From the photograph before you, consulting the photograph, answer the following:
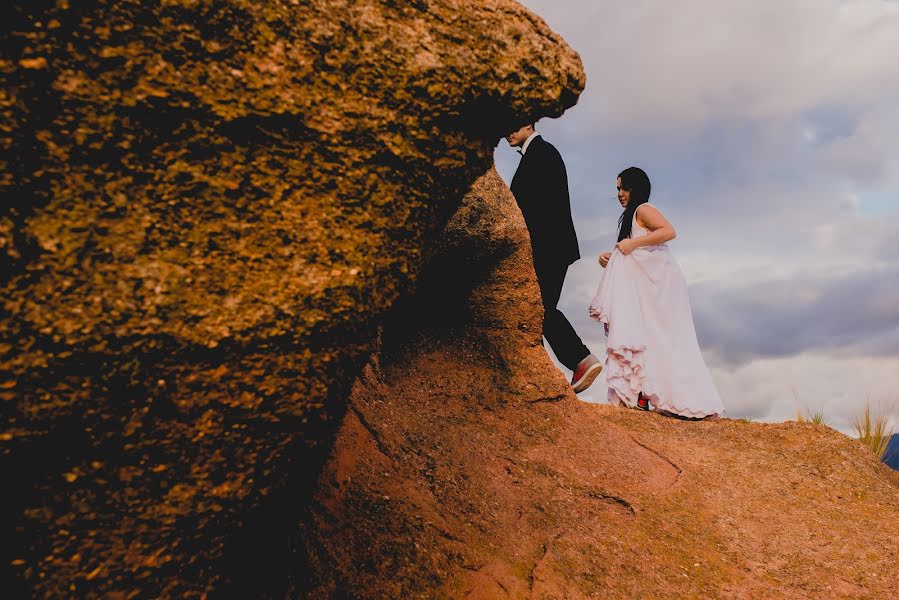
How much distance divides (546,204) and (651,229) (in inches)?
56.0

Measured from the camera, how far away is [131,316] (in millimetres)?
1437

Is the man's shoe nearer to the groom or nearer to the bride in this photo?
the groom

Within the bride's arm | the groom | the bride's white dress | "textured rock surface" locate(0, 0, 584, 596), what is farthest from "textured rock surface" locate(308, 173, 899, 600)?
the bride's arm

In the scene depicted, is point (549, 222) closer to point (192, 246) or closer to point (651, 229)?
point (651, 229)

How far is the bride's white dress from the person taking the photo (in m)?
5.84

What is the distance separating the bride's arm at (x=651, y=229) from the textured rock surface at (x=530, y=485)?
1.74m

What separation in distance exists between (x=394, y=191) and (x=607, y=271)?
4.84 meters

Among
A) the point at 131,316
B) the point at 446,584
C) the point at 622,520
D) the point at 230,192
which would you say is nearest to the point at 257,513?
the point at 131,316

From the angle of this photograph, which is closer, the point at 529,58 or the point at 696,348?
the point at 529,58

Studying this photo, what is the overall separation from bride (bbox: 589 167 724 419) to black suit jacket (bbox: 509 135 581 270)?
3.33ft

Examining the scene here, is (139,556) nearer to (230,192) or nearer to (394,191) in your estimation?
(230,192)

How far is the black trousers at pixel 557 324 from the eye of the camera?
531 cm

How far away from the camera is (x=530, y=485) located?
11.3ft

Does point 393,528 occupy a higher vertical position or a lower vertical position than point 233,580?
higher
